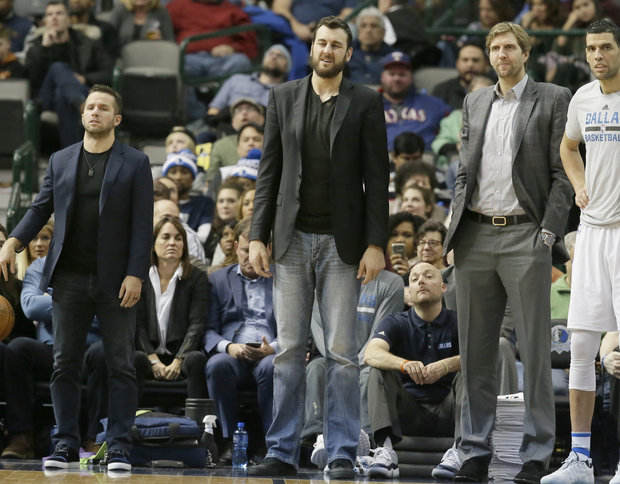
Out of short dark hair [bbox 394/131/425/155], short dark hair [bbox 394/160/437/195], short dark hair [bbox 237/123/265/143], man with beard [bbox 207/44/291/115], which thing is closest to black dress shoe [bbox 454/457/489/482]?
short dark hair [bbox 394/160/437/195]

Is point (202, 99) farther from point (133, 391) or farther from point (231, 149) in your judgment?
point (133, 391)

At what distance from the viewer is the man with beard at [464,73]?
1344cm

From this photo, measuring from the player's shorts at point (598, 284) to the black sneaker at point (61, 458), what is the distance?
2.91 m

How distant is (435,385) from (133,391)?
2.03 metres

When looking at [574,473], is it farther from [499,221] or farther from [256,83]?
[256,83]

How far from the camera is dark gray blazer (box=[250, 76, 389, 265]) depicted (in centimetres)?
666

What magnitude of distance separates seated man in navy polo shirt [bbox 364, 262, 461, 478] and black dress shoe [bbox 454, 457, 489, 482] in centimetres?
72

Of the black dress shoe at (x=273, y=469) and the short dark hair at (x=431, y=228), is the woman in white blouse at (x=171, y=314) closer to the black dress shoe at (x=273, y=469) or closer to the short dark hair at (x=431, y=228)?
the short dark hair at (x=431, y=228)

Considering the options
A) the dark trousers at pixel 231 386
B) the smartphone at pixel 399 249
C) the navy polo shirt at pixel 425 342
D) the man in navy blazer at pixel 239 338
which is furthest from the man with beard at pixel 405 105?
the navy polo shirt at pixel 425 342

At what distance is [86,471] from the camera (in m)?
6.96

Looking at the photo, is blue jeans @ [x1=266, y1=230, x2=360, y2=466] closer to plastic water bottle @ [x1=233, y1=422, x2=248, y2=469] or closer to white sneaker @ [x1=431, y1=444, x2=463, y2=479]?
white sneaker @ [x1=431, y1=444, x2=463, y2=479]

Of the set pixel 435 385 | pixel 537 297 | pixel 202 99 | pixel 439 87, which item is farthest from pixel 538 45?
pixel 537 297

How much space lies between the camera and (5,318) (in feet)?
28.0

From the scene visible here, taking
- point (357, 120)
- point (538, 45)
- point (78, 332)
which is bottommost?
point (78, 332)
